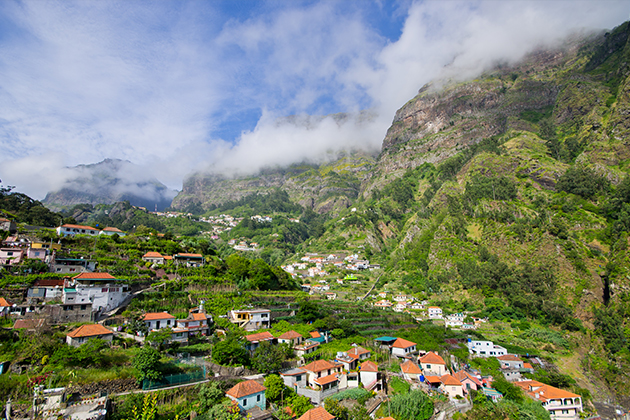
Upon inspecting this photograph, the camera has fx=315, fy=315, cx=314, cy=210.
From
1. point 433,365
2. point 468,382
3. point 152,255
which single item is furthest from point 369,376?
point 152,255

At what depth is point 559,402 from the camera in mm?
33188

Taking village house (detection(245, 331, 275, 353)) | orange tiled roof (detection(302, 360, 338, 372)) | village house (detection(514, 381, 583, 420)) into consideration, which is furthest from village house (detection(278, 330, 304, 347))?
village house (detection(514, 381, 583, 420))

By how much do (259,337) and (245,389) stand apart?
30.3ft

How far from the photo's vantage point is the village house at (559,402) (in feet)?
108

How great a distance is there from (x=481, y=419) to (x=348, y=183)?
17252 cm

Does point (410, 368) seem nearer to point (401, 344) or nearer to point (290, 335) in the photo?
point (401, 344)

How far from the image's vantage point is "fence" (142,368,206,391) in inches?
749

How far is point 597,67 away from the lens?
109312 mm

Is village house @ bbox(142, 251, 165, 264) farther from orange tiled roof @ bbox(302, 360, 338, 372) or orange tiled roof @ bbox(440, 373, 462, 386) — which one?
orange tiled roof @ bbox(440, 373, 462, 386)

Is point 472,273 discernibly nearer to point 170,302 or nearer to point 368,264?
point 368,264

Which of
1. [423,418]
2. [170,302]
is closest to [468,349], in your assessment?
[423,418]

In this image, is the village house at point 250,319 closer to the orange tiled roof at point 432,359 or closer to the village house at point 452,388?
the orange tiled roof at point 432,359

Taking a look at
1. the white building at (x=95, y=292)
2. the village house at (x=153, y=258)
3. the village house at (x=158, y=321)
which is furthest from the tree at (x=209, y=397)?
the village house at (x=153, y=258)

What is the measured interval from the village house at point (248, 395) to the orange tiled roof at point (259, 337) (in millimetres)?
7449
